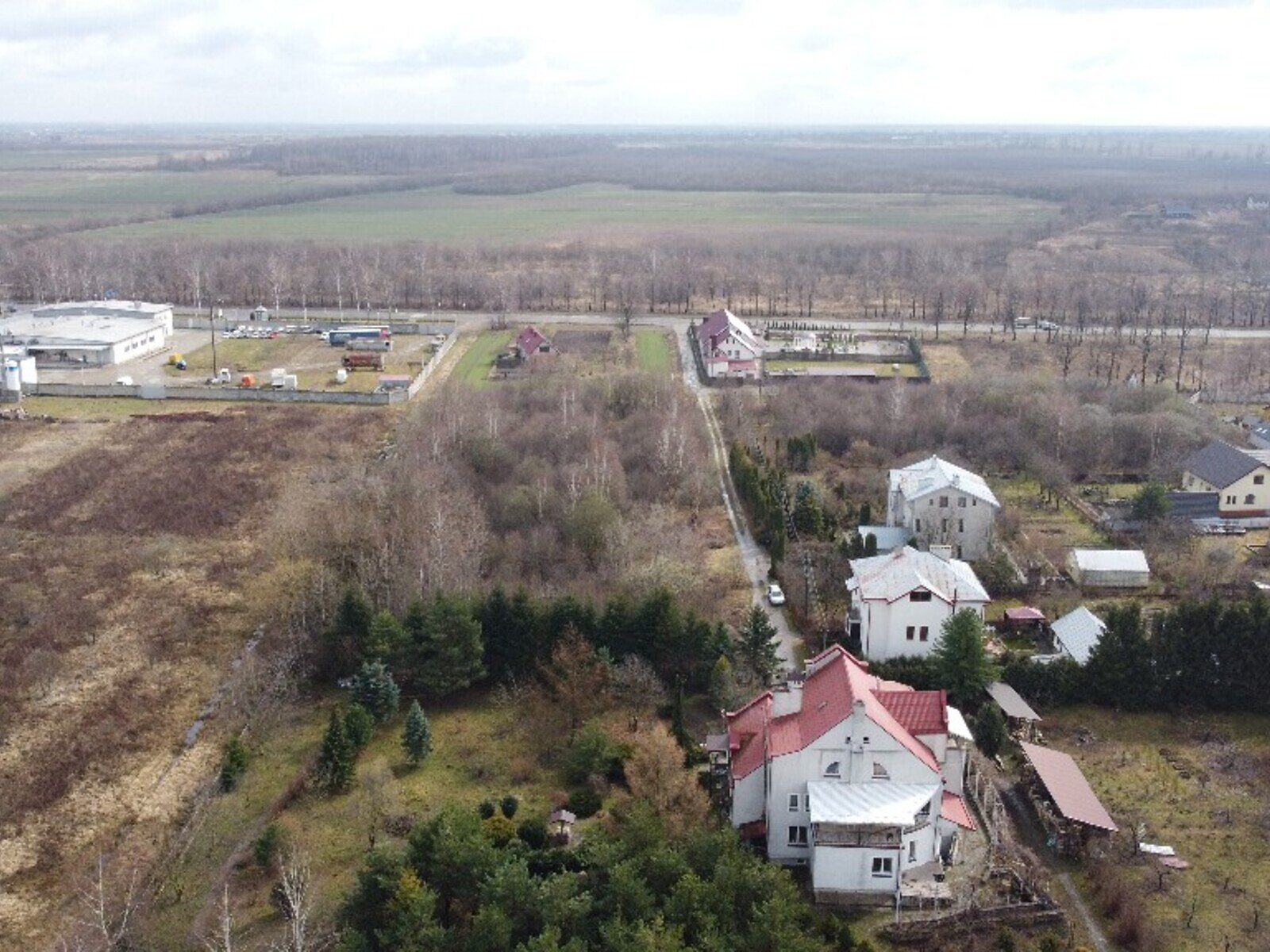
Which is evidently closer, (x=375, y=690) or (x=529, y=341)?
(x=375, y=690)

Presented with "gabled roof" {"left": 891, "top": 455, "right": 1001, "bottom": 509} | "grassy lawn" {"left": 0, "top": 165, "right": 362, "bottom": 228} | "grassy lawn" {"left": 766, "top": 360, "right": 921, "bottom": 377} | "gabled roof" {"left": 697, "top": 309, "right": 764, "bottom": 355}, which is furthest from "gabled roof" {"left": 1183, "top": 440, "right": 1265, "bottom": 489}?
"grassy lawn" {"left": 0, "top": 165, "right": 362, "bottom": 228}

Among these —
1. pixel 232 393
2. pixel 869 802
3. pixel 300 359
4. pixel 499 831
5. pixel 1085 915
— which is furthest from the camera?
pixel 300 359

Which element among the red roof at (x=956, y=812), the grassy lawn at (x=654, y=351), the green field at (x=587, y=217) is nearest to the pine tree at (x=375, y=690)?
the red roof at (x=956, y=812)

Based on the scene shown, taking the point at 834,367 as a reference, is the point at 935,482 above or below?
above

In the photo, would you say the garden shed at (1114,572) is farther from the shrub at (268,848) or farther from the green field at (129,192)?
the green field at (129,192)

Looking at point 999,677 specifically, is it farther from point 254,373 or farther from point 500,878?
point 254,373

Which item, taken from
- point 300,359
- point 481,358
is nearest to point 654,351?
point 481,358

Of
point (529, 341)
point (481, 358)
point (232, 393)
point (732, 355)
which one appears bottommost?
point (232, 393)

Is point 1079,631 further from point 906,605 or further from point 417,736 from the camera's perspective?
point 417,736
